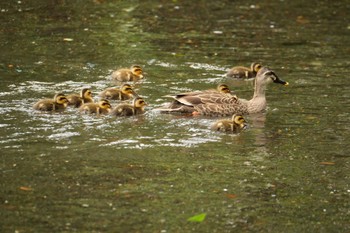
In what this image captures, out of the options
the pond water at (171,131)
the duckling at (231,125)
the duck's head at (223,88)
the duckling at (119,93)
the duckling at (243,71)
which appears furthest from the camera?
the duckling at (243,71)

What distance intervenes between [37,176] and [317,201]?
245 centimetres

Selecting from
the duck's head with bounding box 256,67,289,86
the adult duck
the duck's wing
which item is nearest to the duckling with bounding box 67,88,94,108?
the adult duck

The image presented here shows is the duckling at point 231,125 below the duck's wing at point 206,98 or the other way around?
below

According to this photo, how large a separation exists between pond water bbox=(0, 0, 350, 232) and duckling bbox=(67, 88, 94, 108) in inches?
15.0

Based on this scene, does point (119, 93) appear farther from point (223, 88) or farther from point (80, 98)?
point (223, 88)

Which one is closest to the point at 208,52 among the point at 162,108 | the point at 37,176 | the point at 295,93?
the point at 295,93

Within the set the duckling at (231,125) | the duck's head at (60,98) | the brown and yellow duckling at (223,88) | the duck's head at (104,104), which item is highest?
the duck's head at (60,98)

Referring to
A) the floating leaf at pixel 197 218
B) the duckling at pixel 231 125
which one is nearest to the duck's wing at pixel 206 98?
the duckling at pixel 231 125

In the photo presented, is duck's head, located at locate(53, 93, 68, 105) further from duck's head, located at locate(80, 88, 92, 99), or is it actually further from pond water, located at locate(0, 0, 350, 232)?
duck's head, located at locate(80, 88, 92, 99)

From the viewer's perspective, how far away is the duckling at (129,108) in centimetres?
1078

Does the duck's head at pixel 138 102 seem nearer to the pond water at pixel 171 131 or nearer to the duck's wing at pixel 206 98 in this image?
the pond water at pixel 171 131

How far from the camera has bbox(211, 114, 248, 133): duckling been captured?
1028 centimetres

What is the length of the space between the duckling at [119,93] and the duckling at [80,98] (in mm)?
444

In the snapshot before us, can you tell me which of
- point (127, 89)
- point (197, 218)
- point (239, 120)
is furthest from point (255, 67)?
point (197, 218)
